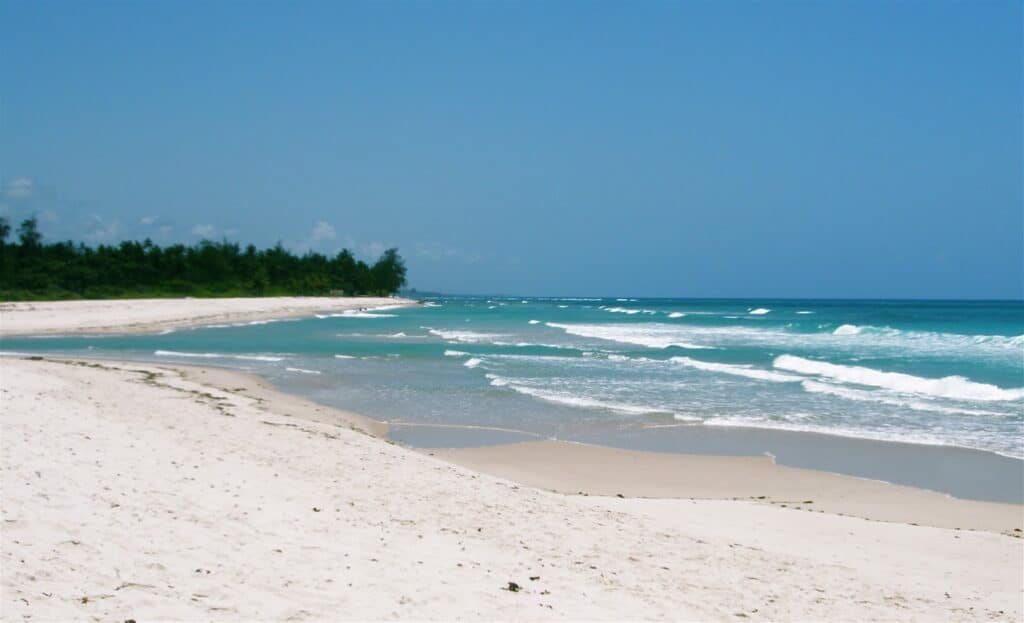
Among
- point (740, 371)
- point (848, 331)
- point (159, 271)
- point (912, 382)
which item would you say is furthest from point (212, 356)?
point (159, 271)

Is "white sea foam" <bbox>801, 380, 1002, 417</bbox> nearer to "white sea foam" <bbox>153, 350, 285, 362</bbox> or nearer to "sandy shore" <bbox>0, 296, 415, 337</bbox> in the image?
"white sea foam" <bbox>153, 350, 285, 362</bbox>

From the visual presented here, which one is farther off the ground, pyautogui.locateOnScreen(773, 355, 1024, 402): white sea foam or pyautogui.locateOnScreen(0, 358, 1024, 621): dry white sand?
pyautogui.locateOnScreen(0, 358, 1024, 621): dry white sand

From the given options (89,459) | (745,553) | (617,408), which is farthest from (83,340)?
(745,553)

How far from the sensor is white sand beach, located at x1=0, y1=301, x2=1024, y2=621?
4.78 meters

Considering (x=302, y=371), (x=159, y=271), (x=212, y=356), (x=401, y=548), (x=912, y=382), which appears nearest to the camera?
(x=401, y=548)

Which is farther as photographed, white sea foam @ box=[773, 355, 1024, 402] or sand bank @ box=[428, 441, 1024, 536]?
white sea foam @ box=[773, 355, 1024, 402]

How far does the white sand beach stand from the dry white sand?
0.07 ft

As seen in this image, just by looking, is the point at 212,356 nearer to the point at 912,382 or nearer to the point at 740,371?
the point at 740,371

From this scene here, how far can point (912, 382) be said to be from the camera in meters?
20.3

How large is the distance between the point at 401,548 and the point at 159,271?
3816 inches

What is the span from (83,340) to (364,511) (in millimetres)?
30792

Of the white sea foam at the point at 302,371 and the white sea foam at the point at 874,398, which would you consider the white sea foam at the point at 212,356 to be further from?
the white sea foam at the point at 874,398

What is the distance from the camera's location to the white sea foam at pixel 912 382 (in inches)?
715

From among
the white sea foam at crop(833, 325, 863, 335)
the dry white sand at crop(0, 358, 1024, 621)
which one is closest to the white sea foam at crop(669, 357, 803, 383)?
the dry white sand at crop(0, 358, 1024, 621)
